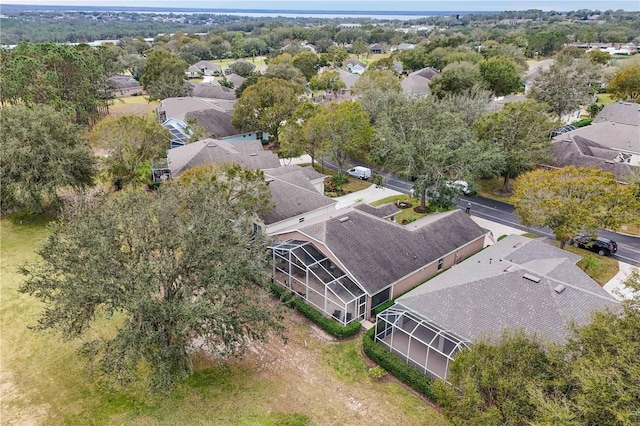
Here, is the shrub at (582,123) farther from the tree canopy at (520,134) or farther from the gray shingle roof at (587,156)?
the tree canopy at (520,134)

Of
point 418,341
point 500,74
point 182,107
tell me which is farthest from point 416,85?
point 418,341

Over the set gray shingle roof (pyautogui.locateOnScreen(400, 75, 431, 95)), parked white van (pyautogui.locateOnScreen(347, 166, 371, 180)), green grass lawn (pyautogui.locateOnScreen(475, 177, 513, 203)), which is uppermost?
gray shingle roof (pyautogui.locateOnScreen(400, 75, 431, 95))

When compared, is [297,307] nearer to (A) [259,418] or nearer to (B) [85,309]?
(A) [259,418]

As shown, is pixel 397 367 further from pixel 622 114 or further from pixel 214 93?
pixel 214 93

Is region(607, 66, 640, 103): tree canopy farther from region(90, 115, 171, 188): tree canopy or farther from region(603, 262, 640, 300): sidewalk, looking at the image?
region(90, 115, 171, 188): tree canopy

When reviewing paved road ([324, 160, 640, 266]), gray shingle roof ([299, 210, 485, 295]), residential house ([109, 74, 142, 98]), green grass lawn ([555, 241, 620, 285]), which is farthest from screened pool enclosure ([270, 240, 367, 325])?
residential house ([109, 74, 142, 98])

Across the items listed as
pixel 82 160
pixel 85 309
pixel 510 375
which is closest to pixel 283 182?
pixel 82 160
